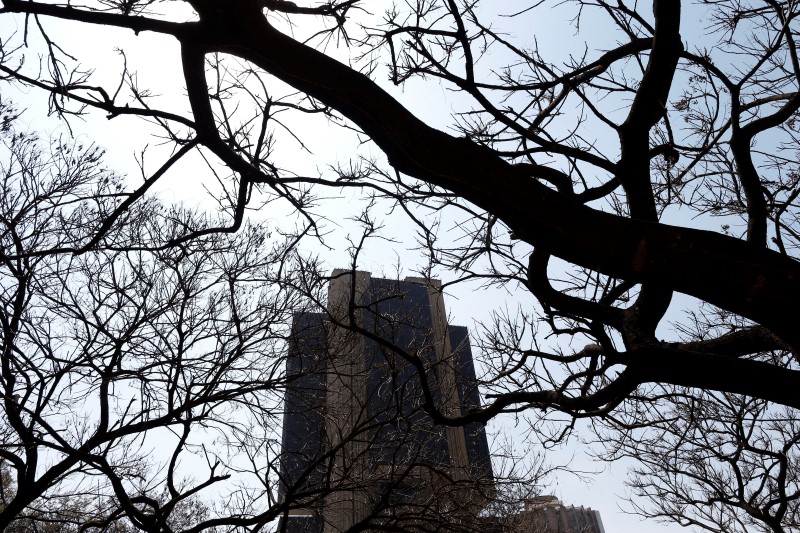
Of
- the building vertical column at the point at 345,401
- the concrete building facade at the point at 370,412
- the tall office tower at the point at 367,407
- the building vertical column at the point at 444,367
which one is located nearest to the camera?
the concrete building facade at the point at 370,412

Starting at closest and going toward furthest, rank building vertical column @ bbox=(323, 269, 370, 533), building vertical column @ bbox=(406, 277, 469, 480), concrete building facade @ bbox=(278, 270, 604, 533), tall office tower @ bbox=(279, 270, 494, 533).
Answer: concrete building facade @ bbox=(278, 270, 604, 533) < tall office tower @ bbox=(279, 270, 494, 533) < building vertical column @ bbox=(323, 269, 370, 533) < building vertical column @ bbox=(406, 277, 469, 480)

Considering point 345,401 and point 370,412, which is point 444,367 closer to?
point 370,412

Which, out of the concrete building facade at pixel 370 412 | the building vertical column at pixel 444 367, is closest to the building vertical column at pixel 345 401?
the concrete building facade at pixel 370 412

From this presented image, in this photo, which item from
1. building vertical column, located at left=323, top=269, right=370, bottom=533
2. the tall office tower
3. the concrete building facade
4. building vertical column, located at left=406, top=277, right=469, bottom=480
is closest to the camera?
the concrete building facade

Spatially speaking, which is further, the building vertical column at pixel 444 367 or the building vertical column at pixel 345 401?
the building vertical column at pixel 444 367

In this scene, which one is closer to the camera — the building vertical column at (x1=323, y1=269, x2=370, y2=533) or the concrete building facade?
the concrete building facade

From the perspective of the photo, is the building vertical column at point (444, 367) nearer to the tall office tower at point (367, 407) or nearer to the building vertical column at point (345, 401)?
the tall office tower at point (367, 407)

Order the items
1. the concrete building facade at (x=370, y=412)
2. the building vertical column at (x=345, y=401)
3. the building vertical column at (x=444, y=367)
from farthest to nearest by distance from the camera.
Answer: the building vertical column at (x=444, y=367) → the building vertical column at (x=345, y=401) → the concrete building facade at (x=370, y=412)

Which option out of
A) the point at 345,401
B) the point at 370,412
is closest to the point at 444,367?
the point at 370,412

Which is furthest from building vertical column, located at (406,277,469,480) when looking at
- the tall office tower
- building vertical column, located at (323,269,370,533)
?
building vertical column, located at (323,269,370,533)

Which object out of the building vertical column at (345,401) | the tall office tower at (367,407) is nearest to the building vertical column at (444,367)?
the tall office tower at (367,407)

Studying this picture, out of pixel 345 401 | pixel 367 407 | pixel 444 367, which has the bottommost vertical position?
pixel 367 407

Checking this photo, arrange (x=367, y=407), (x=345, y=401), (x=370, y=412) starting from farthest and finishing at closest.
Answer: (x=345, y=401) → (x=370, y=412) → (x=367, y=407)

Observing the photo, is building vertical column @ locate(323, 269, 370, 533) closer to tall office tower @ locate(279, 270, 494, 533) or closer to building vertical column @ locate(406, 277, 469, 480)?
tall office tower @ locate(279, 270, 494, 533)
